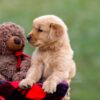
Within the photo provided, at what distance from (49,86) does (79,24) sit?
8.28ft

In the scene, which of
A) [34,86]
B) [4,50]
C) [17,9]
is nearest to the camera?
[34,86]

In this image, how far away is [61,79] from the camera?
252 cm

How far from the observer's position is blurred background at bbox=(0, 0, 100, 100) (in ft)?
14.4

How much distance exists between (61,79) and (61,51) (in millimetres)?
154

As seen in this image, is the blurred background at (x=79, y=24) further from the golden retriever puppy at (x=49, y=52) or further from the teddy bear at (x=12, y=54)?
the golden retriever puppy at (x=49, y=52)

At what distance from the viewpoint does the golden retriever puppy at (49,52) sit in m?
2.55

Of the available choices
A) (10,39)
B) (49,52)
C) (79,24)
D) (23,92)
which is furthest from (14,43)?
(79,24)

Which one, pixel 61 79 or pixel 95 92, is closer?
→ pixel 61 79

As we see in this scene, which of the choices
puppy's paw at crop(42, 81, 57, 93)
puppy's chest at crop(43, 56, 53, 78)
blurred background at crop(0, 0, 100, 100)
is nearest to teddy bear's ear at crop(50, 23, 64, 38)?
puppy's chest at crop(43, 56, 53, 78)

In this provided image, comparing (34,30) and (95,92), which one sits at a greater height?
(34,30)

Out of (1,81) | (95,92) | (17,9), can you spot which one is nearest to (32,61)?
(1,81)

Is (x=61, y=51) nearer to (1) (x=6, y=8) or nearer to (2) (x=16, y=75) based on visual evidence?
(2) (x=16, y=75)

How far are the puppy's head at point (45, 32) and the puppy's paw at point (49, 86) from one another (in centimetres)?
20

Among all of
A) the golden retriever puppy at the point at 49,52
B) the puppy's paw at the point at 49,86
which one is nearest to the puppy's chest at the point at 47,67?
the golden retriever puppy at the point at 49,52
